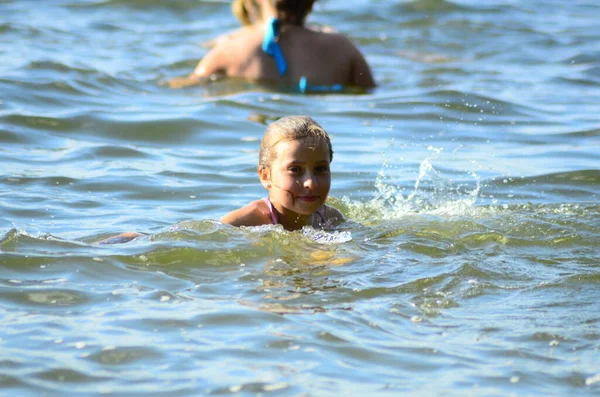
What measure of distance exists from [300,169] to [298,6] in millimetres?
3988

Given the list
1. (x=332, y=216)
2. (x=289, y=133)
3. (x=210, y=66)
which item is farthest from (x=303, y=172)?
(x=210, y=66)

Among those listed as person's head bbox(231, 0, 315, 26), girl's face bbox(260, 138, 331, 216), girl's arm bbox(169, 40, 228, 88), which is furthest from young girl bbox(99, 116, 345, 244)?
girl's arm bbox(169, 40, 228, 88)

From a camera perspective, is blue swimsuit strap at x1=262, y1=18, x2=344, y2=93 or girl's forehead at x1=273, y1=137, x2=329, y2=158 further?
blue swimsuit strap at x1=262, y1=18, x2=344, y2=93

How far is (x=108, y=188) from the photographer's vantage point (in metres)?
7.45

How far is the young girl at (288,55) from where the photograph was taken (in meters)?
9.84

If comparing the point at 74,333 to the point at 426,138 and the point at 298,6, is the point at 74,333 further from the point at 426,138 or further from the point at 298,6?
the point at 298,6

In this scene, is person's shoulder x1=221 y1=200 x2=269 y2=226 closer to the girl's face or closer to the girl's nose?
the girl's face

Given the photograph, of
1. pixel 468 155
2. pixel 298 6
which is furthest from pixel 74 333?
pixel 298 6

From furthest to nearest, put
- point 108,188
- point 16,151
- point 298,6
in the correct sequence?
1. point 298,6
2. point 16,151
3. point 108,188

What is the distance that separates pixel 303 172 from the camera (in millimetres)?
6027

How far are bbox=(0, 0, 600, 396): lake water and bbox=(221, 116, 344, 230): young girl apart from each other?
217mm

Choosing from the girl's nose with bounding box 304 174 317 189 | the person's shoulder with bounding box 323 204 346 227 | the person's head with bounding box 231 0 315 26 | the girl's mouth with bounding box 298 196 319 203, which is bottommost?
the person's shoulder with bounding box 323 204 346 227

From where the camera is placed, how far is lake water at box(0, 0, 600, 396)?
4.26 metres

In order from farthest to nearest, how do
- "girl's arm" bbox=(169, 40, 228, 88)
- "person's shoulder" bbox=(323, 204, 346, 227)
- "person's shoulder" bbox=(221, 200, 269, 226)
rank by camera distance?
"girl's arm" bbox=(169, 40, 228, 88)
"person's shoulder" bbox=(323, 204, 346, 227)
"person's shoulder" bbox=(221, 200, 269, 226)
